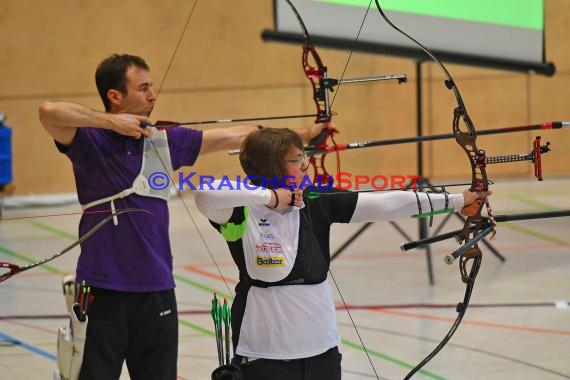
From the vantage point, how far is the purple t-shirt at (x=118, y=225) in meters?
2.62

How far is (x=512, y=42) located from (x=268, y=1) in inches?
131

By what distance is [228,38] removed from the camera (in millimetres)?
8297

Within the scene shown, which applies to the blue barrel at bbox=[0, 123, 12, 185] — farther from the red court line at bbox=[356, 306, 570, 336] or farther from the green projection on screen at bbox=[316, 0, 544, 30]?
the red court line at bbox=[356, 306, 570, 336]

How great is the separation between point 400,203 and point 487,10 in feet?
10.6

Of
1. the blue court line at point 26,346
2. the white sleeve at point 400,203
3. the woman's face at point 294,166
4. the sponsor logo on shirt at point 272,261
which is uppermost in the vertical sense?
the woman's face at point 294,166

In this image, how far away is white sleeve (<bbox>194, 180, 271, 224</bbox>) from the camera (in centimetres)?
217

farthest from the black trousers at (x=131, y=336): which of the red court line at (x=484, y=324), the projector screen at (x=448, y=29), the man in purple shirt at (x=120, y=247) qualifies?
the projector screen at (x=448, y=29)

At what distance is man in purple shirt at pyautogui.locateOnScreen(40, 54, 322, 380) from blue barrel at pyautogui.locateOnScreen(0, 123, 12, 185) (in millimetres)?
4974

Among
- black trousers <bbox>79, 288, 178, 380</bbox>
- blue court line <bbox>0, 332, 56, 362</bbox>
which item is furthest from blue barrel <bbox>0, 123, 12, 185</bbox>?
black trousers <bbox>79, 288, 178, 380</bbox>

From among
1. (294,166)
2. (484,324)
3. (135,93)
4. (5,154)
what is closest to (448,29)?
(484,324)

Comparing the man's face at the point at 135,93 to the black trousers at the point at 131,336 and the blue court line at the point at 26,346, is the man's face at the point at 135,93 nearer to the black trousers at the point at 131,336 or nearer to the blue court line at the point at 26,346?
the black trousers at the point at 131,336

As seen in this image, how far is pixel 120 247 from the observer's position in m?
2.63

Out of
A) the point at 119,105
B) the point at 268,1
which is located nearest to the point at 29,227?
the point at 268,1

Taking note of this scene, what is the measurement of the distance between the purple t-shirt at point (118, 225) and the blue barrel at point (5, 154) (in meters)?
A: 4.97
